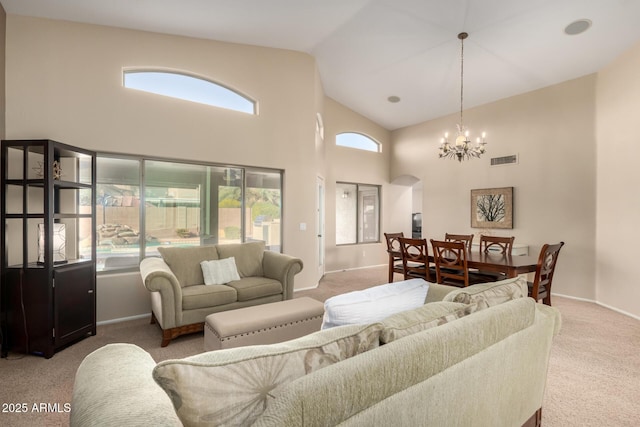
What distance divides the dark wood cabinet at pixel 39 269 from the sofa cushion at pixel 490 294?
11.3 ft

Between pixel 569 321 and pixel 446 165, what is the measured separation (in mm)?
3648

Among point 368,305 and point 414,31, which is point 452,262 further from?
point 414,31

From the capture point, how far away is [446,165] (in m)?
6.60

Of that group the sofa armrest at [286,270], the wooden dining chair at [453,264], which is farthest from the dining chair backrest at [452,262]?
the sofa armrest at [286,270]

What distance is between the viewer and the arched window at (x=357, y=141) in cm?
710

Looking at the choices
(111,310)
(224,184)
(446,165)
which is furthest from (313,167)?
(111,310)

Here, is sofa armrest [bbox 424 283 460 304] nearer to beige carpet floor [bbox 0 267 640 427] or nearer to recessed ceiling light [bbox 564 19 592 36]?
beige carpet floor [bbox 0 267 640 427]

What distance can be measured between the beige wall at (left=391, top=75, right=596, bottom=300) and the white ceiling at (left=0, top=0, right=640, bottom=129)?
38 centimetres

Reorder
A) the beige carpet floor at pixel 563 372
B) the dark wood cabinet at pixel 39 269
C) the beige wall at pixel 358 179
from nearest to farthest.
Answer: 1. the beige carpet floor at pixel 563 372
2. the dark wood cabinet at pixel 39 269
3. the beige wall at pixel 358 179

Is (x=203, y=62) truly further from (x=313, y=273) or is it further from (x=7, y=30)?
(x=313, y=273)

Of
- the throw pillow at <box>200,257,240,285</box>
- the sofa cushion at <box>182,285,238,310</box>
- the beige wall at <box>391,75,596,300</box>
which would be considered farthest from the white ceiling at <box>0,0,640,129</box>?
the sofa cushion at <box>182,285,238,310</box>

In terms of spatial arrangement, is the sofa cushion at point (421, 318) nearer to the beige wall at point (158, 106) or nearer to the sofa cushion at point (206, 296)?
the sofa cushion at point (206, 296)

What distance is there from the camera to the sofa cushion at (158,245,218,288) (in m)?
3.64

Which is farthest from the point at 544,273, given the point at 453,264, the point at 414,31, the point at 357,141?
the point at 357,141
